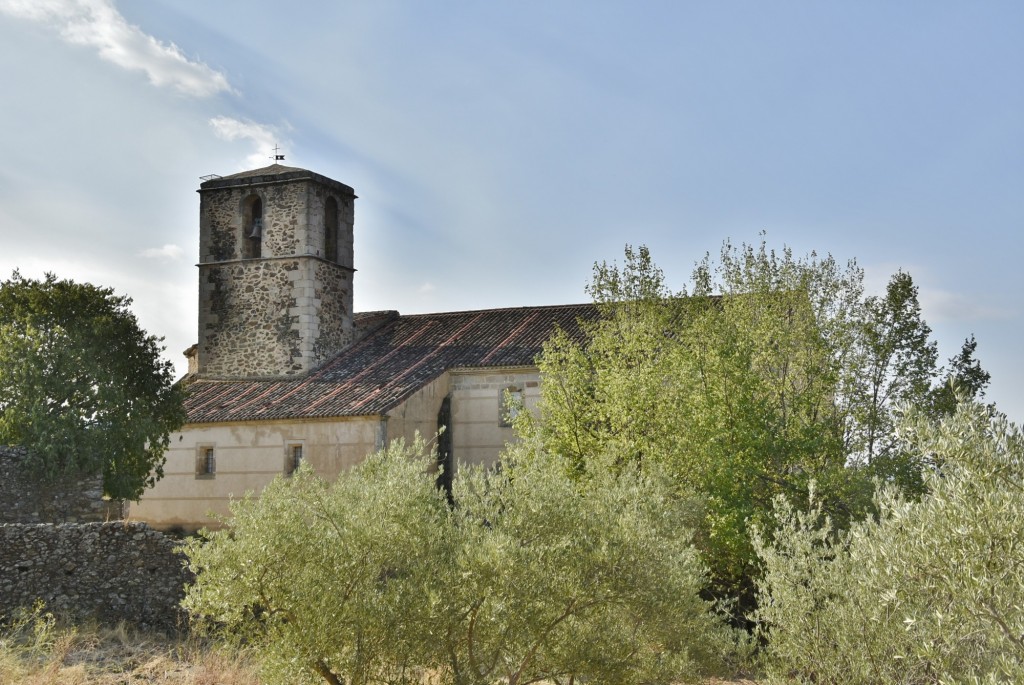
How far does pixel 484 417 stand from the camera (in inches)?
1153

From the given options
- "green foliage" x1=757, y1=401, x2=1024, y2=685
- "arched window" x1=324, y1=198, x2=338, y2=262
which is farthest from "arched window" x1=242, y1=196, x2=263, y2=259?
"green foliage" x1=757, y1=401, x2=1024, y2=685

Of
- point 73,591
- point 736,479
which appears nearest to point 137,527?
point 73,591

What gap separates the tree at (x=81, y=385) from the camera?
21.5m

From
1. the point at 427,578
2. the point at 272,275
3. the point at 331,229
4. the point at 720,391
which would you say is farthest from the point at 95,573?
the point at 331,229

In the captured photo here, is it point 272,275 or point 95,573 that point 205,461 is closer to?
point 272,275

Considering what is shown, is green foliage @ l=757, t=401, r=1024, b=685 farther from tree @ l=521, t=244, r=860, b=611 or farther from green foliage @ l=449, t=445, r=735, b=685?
tree @ l=521, t=244, r=860, b=611

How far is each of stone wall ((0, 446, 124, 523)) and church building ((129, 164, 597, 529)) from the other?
569cm

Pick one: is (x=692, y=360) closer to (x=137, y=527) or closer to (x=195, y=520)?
(x=137, y=527)

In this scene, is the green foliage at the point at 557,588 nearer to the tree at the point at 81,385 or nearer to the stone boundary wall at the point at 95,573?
the stone boundary wall at the point at 95,573

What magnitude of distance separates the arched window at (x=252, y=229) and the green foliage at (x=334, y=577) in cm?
2348

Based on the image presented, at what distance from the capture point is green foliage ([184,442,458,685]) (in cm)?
1040

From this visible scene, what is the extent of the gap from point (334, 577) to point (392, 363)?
20.5m

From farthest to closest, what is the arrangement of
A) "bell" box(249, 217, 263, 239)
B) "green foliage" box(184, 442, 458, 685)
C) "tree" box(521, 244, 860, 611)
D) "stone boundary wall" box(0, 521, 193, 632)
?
"bell" box(249, 217, 263, 239) → "tree" box(521, 244, 860, 611) → "stone boundary wall" box(0, 521, 193, 632) → "green foliage" box(184, 442, 458, 685)

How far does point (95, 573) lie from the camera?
52.2ft
